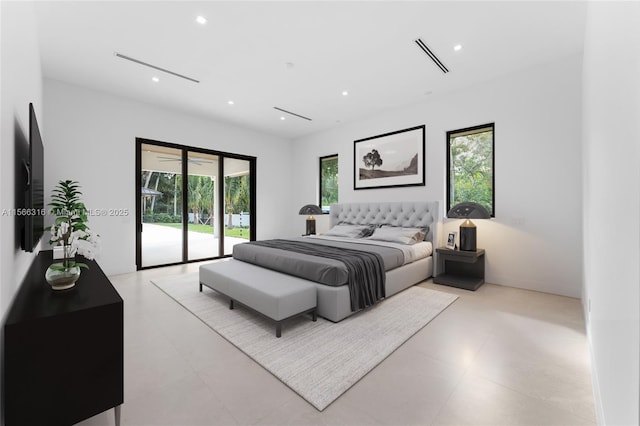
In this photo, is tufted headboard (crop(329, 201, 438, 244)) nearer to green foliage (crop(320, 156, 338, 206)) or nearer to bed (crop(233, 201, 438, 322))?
bed (crop(233, 201, 438, 322))

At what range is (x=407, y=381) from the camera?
1790 mm

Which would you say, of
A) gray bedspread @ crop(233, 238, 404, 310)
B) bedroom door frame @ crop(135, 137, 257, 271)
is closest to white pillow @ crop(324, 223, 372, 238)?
gray bedspread @ crop(233, 238, 404, 310)

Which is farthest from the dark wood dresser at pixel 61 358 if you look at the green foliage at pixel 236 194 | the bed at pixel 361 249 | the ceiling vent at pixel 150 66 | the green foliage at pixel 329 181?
the green foliage at pixel 329 181

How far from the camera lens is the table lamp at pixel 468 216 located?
3671 mm

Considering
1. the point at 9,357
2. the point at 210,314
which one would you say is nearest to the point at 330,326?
the point at 210,314

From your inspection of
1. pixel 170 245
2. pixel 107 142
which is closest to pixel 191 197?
pixel 170 245

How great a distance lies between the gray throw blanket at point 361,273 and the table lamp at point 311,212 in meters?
2.47

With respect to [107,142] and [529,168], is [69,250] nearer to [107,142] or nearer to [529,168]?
[107,142]

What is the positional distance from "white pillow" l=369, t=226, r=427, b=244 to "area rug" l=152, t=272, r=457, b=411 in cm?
91

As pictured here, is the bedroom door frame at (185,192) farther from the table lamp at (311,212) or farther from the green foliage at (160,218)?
the table lamp at (311,212)

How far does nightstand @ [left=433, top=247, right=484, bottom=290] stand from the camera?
150 inches

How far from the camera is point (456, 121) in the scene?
4355 mm

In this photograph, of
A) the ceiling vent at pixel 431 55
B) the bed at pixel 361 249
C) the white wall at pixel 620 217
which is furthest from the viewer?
the ceiling vent at pixel 431 55

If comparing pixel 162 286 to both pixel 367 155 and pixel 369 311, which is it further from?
pixel 367 155
